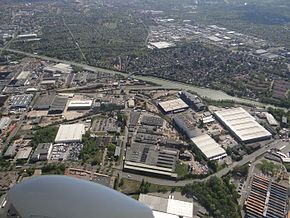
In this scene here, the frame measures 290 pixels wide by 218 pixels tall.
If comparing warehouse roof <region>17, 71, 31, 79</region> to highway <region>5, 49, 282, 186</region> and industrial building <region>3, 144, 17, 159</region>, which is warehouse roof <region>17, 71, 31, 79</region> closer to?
highway <region>5, 49, 282, 186</region>

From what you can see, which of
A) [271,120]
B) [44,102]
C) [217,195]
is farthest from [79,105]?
[271,120]

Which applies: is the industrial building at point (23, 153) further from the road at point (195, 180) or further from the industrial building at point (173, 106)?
the industrial building at point (173, 106)

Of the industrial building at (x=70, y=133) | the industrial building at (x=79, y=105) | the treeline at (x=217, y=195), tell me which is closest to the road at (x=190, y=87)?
the industrial building at (x=79, y=105)

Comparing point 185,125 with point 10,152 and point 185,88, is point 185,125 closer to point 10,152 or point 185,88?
point 185,88

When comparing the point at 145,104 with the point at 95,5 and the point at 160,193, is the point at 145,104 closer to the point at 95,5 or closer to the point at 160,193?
the point at 160,193

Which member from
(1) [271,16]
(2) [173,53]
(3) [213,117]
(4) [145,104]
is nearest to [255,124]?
(3) [213,117]

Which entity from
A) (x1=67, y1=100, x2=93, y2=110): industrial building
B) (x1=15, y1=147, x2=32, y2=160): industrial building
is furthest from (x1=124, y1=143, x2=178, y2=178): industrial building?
(x1=67, y1=100, x2=93, y2=110): industrial building

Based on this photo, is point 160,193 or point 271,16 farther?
point 271,16
